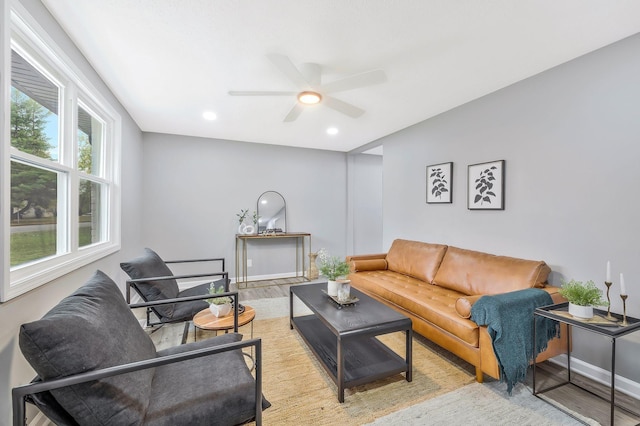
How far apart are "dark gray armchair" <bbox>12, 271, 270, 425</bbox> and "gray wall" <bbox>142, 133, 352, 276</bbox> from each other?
10.2 feet

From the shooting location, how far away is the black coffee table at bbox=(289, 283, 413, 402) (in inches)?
73.7

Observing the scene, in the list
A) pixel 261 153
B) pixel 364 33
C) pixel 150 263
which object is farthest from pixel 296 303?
pixel 364 33

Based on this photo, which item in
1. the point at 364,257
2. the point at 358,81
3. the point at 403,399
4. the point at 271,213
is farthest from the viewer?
the point at 271,213

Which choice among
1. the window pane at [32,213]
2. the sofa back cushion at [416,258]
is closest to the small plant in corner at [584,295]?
the sofa back cushion at [416,258]

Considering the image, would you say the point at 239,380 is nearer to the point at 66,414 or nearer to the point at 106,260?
the point at 66,414

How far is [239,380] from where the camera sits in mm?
1342

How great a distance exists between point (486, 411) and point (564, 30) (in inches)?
102

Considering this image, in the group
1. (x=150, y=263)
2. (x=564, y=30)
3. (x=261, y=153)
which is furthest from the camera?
(x=261, y=153)

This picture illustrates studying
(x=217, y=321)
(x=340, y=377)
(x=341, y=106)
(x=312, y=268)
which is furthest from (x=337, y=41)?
(x=312, y=268)

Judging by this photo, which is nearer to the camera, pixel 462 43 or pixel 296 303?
pixel 462 43

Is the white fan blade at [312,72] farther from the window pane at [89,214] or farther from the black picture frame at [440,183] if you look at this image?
the window pane at [89,214]

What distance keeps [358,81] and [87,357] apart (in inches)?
90.2

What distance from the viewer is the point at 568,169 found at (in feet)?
7.57

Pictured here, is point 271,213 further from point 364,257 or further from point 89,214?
point 89,214
